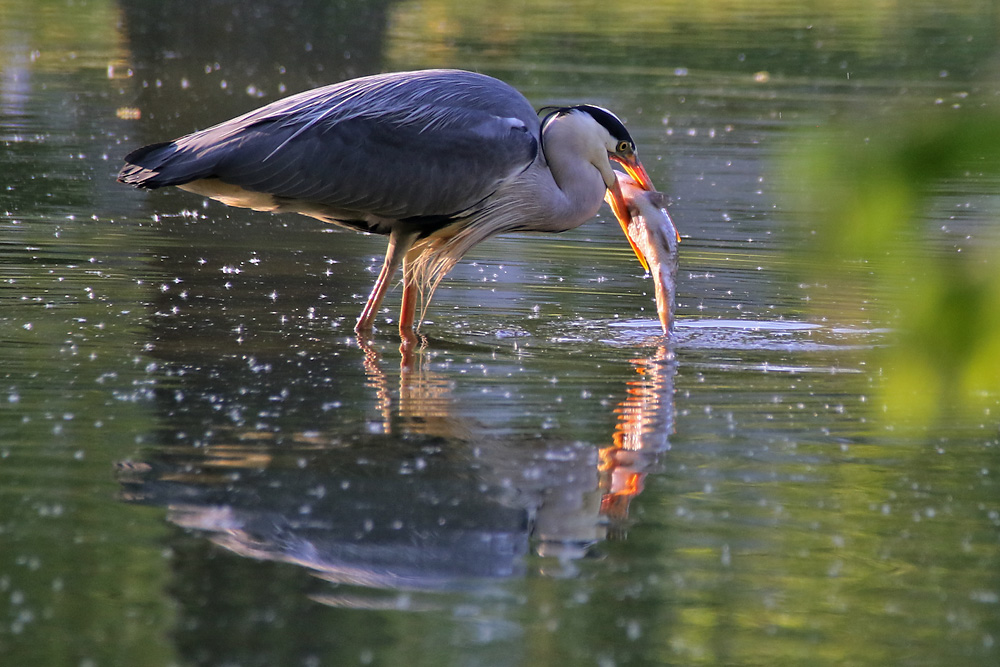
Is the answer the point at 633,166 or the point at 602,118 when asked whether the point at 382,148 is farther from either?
the point at 633,166

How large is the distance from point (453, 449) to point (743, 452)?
969mm

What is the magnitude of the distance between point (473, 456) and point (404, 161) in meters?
2.23

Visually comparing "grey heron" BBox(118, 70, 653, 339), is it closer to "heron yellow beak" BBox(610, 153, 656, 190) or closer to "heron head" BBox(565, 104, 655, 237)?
→ "heron head" BBox(565, 104, 655, 237)

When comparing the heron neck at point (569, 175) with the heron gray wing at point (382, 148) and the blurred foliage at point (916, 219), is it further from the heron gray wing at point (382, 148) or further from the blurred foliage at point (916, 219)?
the blurred foliage at point (916, 219)

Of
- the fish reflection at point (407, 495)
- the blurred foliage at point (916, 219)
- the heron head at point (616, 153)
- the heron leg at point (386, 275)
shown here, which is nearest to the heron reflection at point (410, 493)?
the fish reflection at point (407, 495)

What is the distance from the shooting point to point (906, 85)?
16.2 m

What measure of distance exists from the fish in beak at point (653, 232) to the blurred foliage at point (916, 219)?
5.08m

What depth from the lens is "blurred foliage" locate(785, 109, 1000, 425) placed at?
1343 mm

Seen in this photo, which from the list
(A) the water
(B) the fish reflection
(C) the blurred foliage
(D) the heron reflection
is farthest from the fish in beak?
(C) the blurred foliage

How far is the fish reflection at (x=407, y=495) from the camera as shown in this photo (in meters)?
3.68

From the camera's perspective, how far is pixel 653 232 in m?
6.91

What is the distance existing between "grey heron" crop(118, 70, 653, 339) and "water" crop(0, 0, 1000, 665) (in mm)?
543

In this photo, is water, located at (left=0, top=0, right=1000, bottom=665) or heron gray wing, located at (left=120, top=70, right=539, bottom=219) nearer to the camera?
water, located at (left=0, top=0, right=1000, bottom=665)

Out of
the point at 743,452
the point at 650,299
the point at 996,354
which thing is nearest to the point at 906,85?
the point at 650,299
